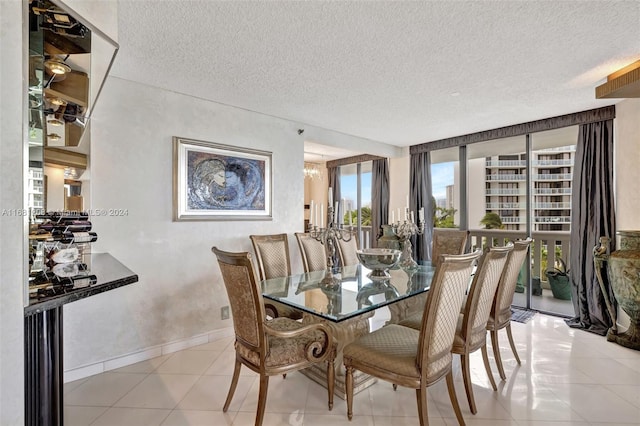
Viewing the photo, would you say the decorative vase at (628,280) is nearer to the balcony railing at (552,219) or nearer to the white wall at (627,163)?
the white wall at (627,163)

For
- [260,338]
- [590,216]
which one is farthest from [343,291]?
[590,216]

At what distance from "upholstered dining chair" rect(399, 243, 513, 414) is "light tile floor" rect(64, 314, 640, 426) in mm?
314

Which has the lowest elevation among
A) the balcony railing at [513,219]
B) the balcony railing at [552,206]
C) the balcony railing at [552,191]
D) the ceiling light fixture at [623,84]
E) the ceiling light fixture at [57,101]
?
the balcony railing at [513,219]

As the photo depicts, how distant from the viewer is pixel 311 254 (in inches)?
132

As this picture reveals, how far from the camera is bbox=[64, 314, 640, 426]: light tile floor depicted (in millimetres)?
1913

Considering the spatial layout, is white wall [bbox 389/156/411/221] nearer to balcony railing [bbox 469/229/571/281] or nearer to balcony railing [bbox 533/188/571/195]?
balcony railing [bbox 469/229/571/281]

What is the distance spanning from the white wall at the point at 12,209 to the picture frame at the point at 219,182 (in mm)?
1896

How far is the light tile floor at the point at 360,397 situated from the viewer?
1913 millimetres

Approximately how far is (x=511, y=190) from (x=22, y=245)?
5000 millimetres

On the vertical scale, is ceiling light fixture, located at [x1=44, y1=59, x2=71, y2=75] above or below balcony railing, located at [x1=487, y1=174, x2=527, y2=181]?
above

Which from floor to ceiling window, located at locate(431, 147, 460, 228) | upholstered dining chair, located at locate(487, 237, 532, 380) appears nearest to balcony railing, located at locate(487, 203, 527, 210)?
floor to ceiling window, located at locate(431, 147, 460, 228)

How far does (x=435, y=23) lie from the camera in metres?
1.82

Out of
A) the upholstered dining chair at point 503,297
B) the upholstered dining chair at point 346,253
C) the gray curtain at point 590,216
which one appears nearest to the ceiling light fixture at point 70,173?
the upholstered dining chair at point 346,253

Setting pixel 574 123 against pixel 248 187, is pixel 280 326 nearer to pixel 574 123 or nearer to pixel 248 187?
pixel 248 187
